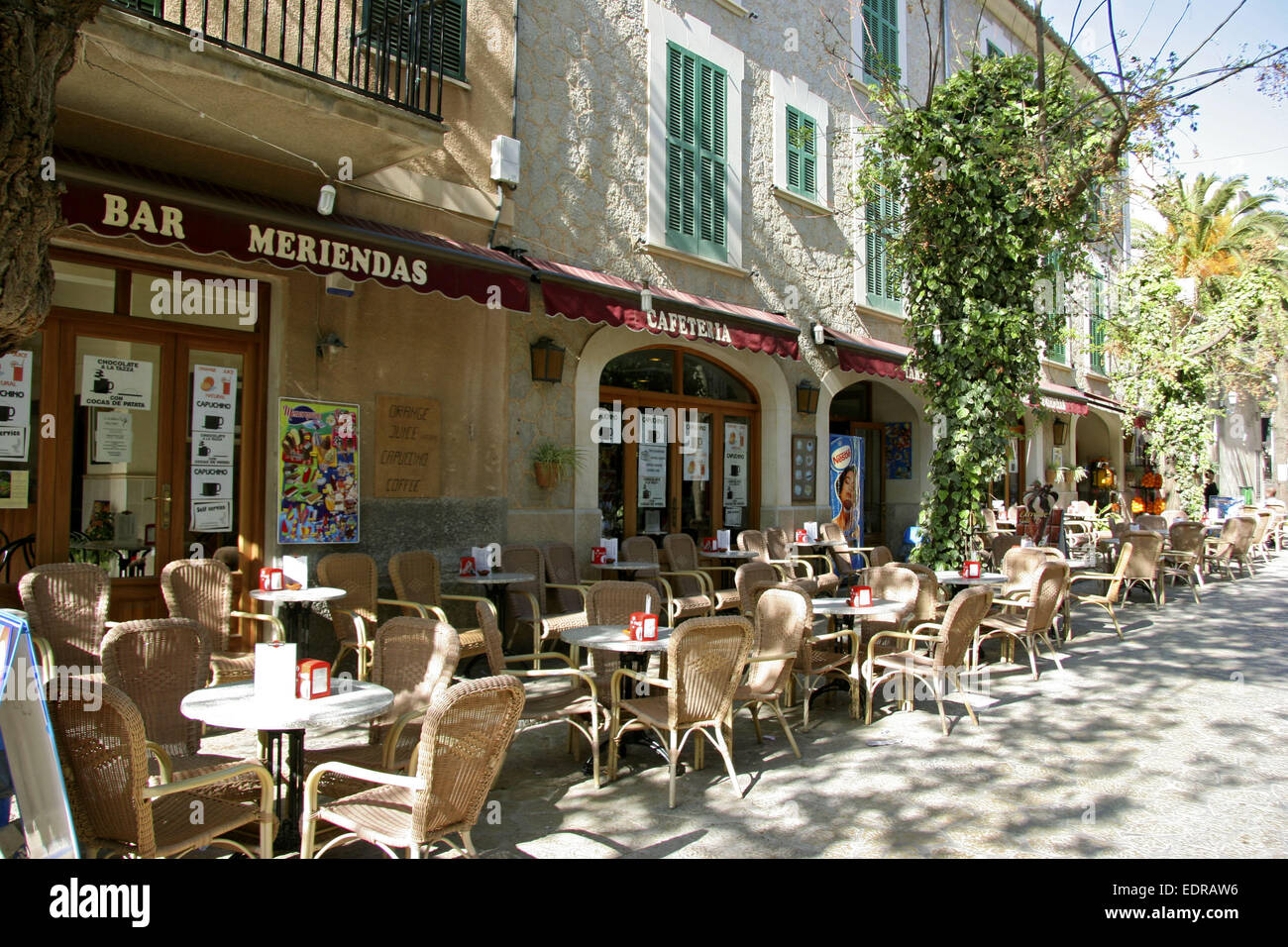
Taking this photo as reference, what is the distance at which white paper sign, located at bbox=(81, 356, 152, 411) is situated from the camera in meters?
6.34

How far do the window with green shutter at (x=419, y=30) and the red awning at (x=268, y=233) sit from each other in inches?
55.9

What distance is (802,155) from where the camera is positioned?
12.2 metres

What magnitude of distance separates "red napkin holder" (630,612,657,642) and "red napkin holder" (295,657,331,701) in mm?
1897

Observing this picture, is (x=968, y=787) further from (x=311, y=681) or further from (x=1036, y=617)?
(x=311, y=681)

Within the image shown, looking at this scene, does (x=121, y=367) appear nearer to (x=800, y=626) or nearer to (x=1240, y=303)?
(x=800, y=626)

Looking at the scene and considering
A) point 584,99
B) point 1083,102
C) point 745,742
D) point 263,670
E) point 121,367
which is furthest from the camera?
point 584,99

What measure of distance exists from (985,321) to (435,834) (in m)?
7.22

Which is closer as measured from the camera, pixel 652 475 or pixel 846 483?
pixel 652 475

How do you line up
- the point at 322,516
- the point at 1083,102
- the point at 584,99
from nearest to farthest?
the point at 322,516 < the point at 1083,102 < the point at 584,99

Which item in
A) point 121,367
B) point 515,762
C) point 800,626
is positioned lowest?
point 515,762

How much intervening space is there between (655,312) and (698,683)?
15.3 feet

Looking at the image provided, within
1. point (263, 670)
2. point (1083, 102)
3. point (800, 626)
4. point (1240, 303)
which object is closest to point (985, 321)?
point (1083, 102)

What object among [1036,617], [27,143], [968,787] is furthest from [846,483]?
[27,143]
